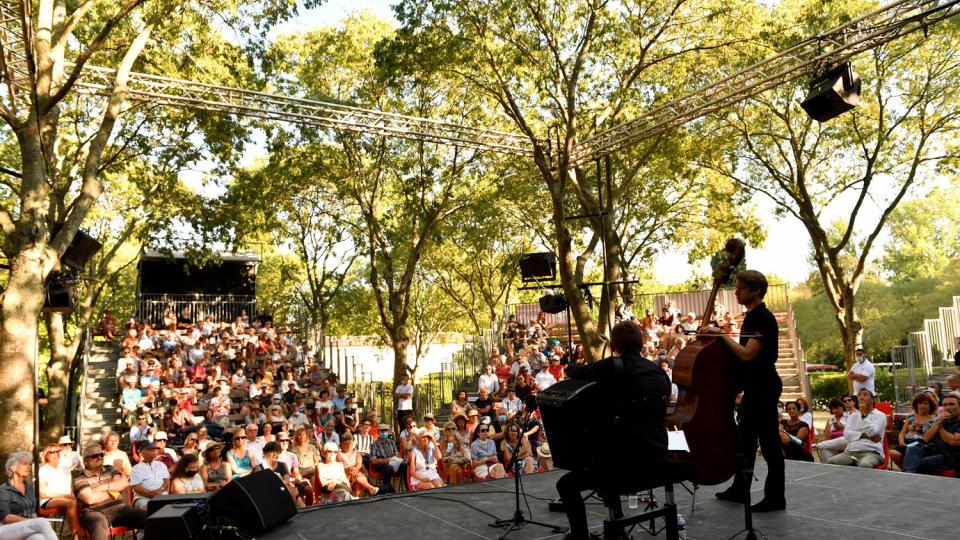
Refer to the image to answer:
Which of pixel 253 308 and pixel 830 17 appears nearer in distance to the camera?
pixel 830 17

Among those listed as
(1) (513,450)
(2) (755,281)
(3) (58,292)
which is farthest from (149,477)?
(2) (755,281)

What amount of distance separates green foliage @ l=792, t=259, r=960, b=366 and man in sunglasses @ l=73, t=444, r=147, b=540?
3356 cm

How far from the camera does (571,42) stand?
1218 cm

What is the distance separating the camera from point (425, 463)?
866 centimetres

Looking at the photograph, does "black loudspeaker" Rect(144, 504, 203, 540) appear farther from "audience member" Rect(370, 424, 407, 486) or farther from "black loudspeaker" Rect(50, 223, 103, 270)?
"black loudspeaker" Rect(50, 223, 103, 270)

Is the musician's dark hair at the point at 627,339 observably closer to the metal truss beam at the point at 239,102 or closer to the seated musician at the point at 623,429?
the seated musician at the point at 623,429

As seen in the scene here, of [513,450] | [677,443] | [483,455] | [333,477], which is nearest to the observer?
[677,443]

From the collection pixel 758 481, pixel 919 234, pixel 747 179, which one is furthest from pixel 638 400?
pixel 919 234

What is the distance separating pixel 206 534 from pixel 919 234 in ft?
180

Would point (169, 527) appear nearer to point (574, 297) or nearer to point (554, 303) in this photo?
point (554, 303)

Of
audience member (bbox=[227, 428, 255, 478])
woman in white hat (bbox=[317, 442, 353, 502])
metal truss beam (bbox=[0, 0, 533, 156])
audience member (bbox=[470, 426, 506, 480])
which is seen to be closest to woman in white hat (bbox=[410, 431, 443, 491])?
audience member (bbox=[470, 426, 506, 480])

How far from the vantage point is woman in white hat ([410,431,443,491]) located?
8.36 m

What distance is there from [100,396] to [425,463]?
8.39 meters

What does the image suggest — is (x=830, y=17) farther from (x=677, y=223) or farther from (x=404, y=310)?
(x=404, y=310)
